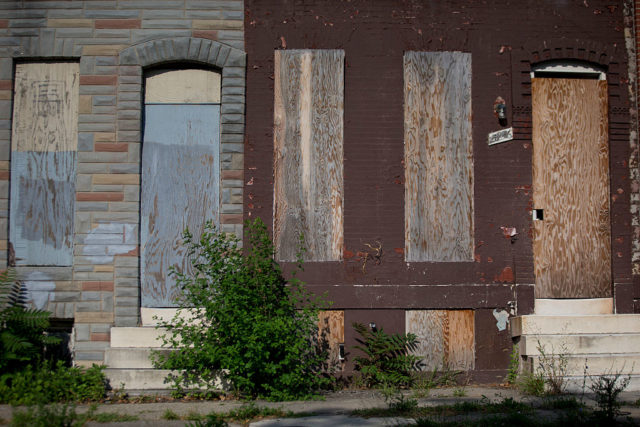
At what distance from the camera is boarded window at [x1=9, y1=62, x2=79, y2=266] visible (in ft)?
25.5

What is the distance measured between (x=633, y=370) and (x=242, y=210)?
5.19 m

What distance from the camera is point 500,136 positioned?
7891mm

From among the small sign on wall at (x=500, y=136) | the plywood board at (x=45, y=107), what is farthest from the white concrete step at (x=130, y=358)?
the small sign on wall at (x=500, y=136)

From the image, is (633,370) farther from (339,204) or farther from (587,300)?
(339,204)

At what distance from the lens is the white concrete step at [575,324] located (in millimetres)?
7539

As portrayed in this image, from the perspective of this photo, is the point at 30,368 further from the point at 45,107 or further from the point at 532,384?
the point at 532,384

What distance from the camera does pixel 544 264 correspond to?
7949mm

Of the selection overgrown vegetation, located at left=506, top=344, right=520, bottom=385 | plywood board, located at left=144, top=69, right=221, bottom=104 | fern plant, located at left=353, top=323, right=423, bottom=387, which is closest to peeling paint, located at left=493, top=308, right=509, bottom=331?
overgrown vegetation, located at left=506, top=344, right=520, bottom=385

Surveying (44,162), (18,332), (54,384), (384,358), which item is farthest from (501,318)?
(44,162)

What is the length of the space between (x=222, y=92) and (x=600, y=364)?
5.79 metres

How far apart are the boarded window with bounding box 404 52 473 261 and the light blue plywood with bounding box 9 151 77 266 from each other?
443cm

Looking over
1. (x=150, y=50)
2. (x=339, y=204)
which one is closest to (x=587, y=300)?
(x=339, y=204)

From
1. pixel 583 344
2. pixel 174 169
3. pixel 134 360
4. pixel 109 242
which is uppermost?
pixel 174 169

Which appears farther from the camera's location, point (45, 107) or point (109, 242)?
point (45, 107)
